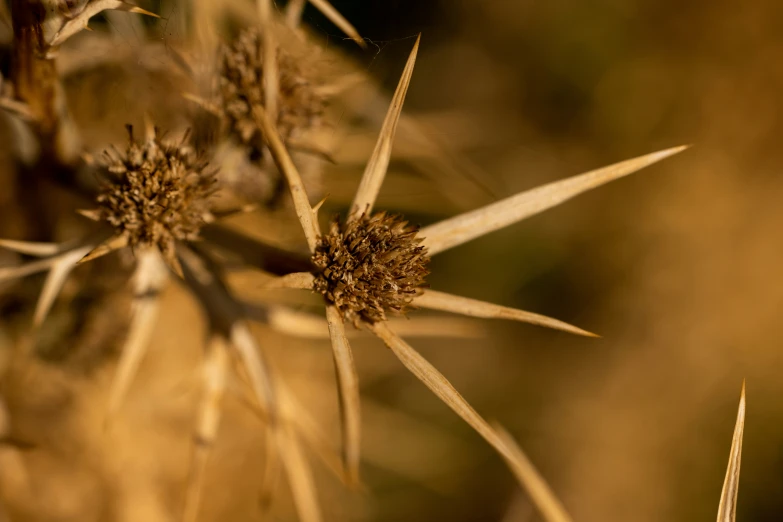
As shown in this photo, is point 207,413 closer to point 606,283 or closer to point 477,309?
point 477,309

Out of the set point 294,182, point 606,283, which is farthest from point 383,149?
point 606,283

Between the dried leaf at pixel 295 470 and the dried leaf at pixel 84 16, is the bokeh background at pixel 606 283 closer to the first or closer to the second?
the dried leaf at pixel 295 470

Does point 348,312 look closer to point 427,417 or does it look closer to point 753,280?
point 427,417

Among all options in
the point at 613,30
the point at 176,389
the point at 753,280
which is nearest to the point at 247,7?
the point at 176,389

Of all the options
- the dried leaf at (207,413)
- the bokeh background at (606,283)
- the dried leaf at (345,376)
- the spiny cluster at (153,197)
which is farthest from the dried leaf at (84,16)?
the bokeh background at (606,283)

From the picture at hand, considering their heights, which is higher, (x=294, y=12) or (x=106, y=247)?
(x=294, y=12)

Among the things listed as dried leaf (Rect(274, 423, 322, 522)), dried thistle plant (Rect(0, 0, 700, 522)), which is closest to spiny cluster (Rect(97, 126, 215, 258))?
dried thistle plant (Rect(0, 0, 700, 522))
